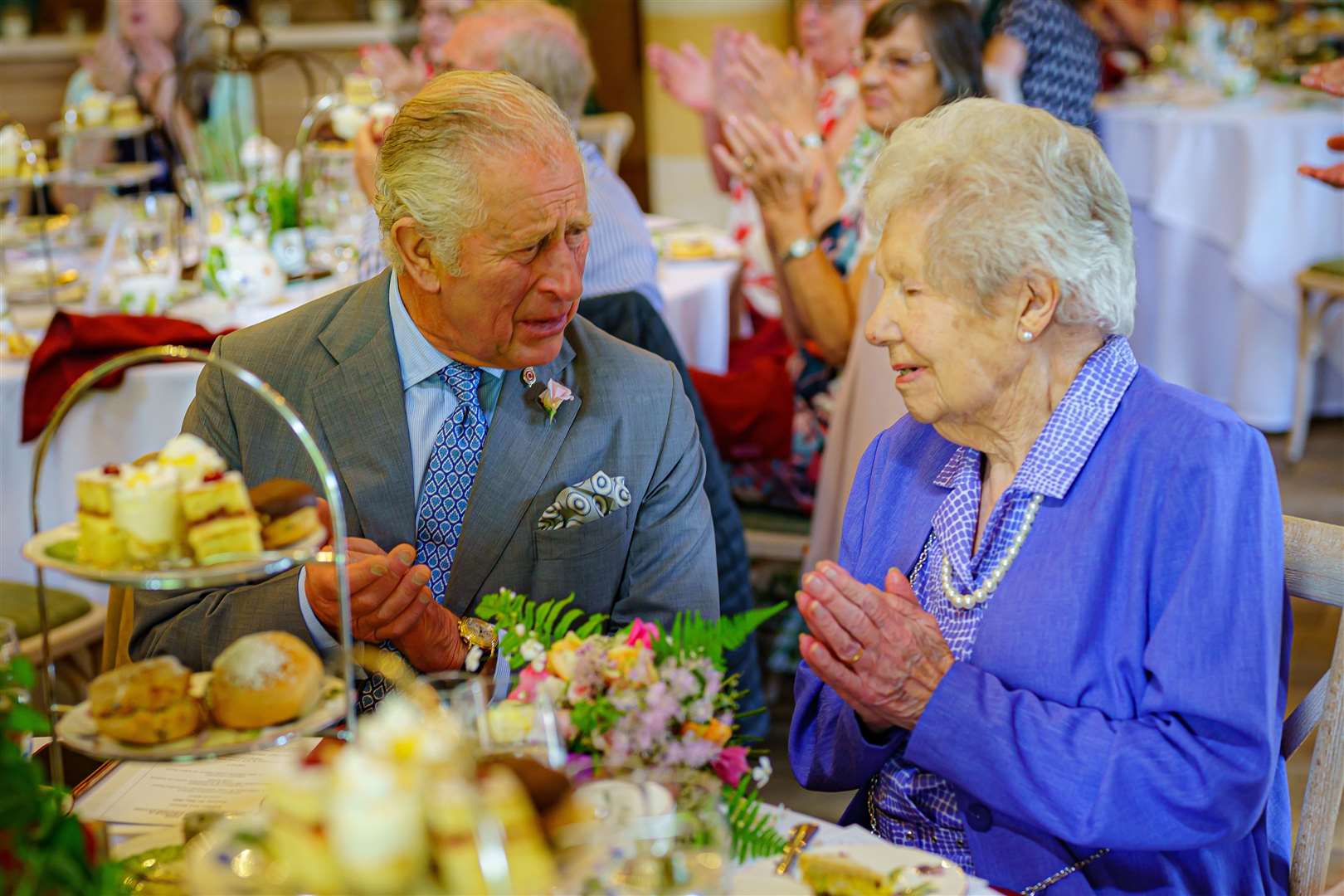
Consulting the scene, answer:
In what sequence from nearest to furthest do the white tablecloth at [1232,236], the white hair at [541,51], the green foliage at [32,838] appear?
the green foliage at [32,838]
the white hair at [541,51]
the white tablecloth at [1232,236]

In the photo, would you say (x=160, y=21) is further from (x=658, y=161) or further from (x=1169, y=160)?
(x=1169, y=160)

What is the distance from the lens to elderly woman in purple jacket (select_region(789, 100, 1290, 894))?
1.43 meters

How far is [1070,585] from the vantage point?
1.51m

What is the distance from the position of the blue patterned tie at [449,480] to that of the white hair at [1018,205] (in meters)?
0.65

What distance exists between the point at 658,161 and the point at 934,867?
8.04 metres

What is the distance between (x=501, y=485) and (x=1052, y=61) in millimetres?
3973

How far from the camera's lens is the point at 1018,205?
60.9 inches

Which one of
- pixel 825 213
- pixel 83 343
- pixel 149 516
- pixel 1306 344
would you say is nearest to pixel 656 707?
pixel 149 516

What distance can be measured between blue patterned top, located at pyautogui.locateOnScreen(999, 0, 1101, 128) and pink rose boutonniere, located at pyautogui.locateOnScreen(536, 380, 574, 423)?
3.70 meters

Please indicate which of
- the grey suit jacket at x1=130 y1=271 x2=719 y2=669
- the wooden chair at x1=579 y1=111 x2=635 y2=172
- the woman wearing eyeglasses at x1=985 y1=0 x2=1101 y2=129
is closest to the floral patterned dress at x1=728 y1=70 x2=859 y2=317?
the wooden chair at x1=579 y1=111 x2=635 y2=172

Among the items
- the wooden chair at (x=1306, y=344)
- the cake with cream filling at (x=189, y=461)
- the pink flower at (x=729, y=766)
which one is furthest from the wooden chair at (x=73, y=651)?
the wooden chair at (x=1306, y=344)

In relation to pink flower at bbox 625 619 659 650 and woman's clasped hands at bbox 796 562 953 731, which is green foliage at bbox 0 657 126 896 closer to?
pink flower at bbox 625 619 659 650

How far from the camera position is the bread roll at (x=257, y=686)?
1.13 m

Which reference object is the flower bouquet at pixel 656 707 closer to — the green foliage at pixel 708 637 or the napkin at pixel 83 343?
the green foliage at pixel 708 637
